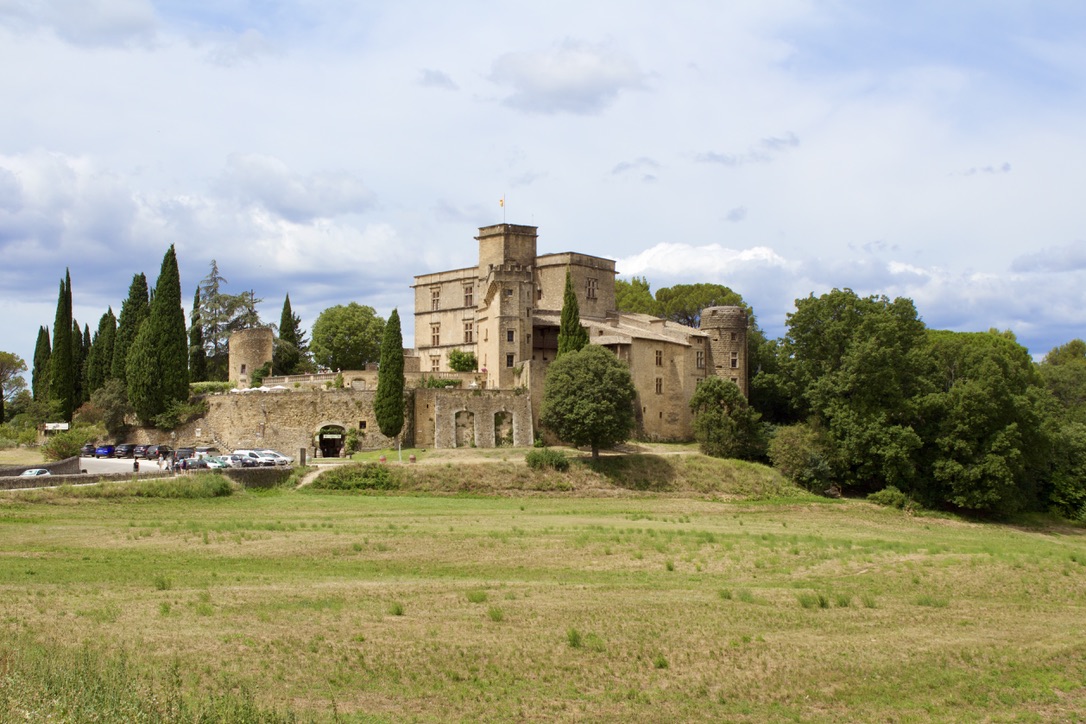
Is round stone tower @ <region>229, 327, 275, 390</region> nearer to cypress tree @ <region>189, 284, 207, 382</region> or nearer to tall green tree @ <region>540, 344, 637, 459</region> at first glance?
cypress tree @ <region>189, 284, 207, 382</region>

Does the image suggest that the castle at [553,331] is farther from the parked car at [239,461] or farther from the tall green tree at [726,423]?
the parked car at [239,461]

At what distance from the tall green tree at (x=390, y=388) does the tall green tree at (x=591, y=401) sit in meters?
8.43

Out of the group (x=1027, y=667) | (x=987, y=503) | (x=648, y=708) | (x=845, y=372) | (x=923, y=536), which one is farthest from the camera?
(x=845, y=372)

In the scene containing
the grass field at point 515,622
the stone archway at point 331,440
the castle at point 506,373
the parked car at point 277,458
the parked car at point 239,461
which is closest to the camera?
the grass field at point 515,622

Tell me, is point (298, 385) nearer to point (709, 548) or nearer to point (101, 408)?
point (101, 408)

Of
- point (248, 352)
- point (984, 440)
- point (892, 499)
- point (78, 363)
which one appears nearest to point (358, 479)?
point (892, 499)

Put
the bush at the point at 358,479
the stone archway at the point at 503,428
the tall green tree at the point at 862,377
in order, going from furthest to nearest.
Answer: the stone archway at the point at 503,428 → the tall green tree at the point at 862,377 → the bush at the point at 358,479

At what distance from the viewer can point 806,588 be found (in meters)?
26.2

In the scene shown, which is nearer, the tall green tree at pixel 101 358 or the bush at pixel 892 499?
the bush at pixel 892 499

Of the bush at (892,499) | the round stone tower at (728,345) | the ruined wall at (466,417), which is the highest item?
the round stone tower at (728,345)

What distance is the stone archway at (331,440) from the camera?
62094 mm

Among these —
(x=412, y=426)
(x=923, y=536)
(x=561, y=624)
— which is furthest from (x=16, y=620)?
(x=412, y=426)

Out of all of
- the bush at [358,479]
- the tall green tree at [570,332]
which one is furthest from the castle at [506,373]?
the bush at [358,479]

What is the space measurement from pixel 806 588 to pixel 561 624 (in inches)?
306
